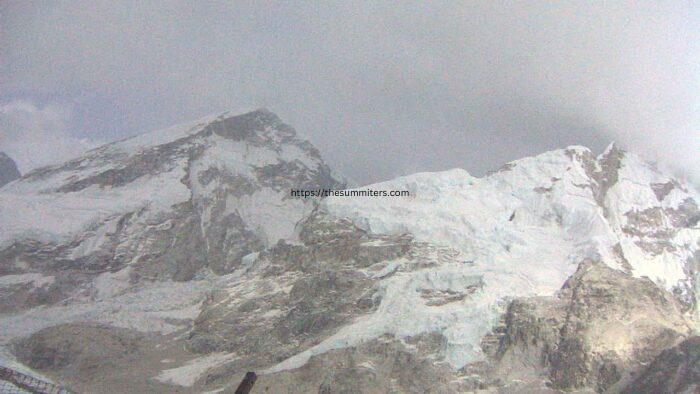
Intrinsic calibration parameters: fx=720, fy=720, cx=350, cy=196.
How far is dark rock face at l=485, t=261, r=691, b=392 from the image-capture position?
6083 inches

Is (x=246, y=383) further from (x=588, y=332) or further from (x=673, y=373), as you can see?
(x=588, y=332)

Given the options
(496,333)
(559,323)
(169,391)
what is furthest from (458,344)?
(169,391)

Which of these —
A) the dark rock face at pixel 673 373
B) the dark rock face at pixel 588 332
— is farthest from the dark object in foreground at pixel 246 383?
the dark rock face at pixel 588 332

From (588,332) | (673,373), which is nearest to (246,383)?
(673,373)

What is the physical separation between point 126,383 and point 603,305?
11852 centimetres

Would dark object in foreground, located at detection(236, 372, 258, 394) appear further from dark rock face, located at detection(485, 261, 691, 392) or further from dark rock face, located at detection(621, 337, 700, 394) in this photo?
dark rock face, located at detection(485, 261, 691, 392)

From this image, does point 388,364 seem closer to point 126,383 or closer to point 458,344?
point 458,344

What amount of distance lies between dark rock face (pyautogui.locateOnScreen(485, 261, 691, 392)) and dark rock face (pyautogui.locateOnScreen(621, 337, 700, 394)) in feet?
15.0

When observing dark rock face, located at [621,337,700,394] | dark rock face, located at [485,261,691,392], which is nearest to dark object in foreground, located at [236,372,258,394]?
dark rock face, located at [621,337,700,394]

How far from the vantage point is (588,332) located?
161 m

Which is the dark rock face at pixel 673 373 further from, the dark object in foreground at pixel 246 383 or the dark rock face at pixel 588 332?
the dark object in foreground at pixel 246 383

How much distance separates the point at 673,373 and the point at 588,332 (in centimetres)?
2082

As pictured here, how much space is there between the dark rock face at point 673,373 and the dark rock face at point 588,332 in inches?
180

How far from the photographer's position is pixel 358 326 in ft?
582
